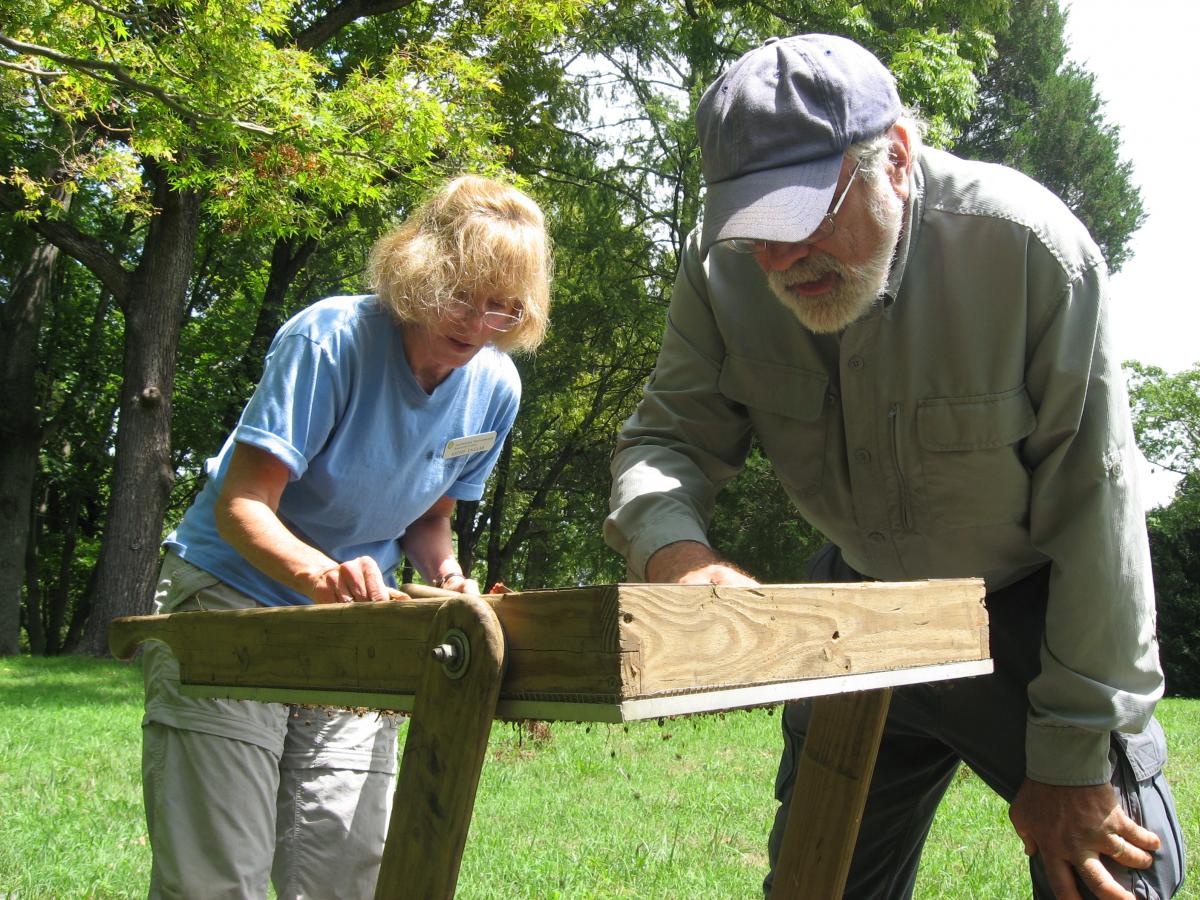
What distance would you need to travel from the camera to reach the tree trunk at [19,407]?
14312mm

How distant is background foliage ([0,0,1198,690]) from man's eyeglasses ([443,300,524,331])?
214 inches

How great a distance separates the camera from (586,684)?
115 centimetres

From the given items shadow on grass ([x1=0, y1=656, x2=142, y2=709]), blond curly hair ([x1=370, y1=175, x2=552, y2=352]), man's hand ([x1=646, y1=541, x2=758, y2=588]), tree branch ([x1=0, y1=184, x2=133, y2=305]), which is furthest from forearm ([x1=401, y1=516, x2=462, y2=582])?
tree branch ([x1=0, y1=184, x2=133, y2=305])

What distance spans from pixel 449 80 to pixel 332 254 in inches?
326

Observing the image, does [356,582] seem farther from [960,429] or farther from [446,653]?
[960,429]

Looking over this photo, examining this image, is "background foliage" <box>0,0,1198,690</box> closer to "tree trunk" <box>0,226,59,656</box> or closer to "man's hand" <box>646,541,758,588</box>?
"tree trunk" <box>0,226,59,656</box>

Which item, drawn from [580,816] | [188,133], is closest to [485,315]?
[580,816]

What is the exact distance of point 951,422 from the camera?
6.77ft

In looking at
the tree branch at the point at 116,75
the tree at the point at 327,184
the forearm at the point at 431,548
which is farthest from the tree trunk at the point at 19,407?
the forearm at the point at 431,548

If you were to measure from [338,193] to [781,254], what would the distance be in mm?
7037

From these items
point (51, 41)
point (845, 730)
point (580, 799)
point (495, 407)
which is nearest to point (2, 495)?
point (51, 41)

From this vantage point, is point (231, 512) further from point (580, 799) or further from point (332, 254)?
point (332, 254)

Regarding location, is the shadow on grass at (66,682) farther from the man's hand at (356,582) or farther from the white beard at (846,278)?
the white beard at (846,278)

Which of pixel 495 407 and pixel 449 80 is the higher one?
pixel 449 80
